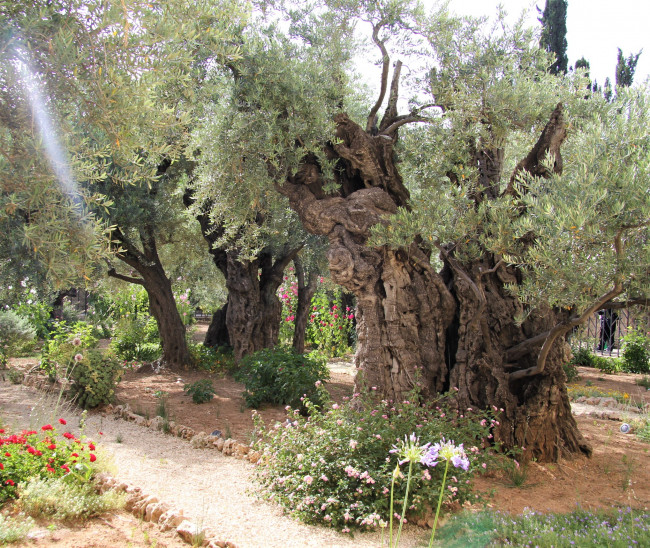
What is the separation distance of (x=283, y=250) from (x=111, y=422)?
18.9ft

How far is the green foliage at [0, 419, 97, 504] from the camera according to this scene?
4109 mm

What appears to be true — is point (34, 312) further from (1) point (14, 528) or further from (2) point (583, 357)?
(2) point (583, 357)

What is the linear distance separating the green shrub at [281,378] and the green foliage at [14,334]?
7.43m

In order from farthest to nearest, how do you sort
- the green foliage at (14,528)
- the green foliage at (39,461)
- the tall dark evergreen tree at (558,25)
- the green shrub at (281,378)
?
the tall dark evergreen tree at (558,25)
the green shrub at (281,378)
the green foliage at (39,461)
the green foliage at (14,528)

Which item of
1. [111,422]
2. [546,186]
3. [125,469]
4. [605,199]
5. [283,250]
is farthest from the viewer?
[283,250]

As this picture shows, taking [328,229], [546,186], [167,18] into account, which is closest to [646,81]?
[546,186]

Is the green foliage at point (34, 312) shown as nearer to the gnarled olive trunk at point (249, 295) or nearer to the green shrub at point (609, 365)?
the gnarled olive trunk at point (249, 295)

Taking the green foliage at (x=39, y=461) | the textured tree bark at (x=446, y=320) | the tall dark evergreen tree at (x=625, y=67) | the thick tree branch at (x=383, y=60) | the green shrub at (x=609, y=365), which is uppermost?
the tall dark evergreen tree at (x=625, y=67)

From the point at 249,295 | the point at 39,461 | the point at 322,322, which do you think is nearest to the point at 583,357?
the point at 322,322

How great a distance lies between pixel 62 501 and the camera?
3.93 m

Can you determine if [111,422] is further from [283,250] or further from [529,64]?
[529,64]

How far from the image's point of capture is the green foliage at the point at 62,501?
3896mm

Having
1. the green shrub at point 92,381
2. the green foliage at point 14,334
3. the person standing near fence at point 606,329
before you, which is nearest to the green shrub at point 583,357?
the person standing near fence at point 606,329

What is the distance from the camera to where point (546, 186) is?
4.63 m
